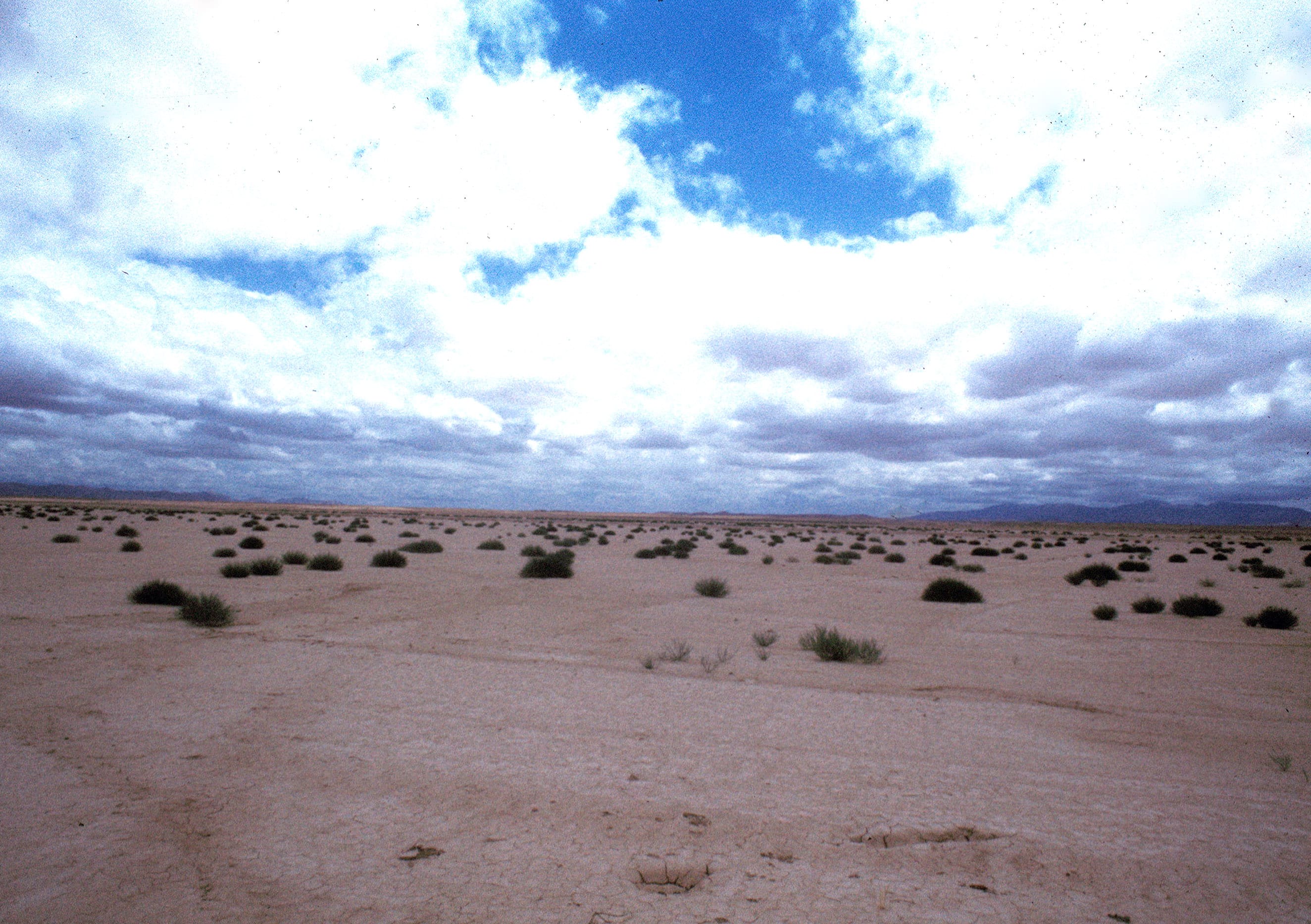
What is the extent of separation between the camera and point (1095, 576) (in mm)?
26609

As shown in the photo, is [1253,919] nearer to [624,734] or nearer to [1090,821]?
[1090,821]

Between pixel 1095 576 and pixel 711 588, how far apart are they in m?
15.9

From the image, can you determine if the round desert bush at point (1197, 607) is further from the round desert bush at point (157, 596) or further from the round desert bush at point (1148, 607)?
the round desert bush at point (157, 596)

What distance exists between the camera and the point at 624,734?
23.8 ft

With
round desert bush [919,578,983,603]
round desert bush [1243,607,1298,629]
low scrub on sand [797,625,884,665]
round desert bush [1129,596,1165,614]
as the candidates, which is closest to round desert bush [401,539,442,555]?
round desert bush [919,578,983,603]

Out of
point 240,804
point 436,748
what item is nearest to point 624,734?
point 436,748

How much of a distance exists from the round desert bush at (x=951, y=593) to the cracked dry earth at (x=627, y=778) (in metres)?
6.23

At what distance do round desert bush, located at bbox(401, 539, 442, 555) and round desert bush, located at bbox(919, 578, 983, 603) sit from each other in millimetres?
21562

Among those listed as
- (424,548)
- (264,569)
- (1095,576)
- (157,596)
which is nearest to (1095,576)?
(1095,576)

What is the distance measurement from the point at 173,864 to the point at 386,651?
678 cm

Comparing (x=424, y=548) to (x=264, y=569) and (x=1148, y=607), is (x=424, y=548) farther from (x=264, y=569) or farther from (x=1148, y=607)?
(x=1148, y=607)

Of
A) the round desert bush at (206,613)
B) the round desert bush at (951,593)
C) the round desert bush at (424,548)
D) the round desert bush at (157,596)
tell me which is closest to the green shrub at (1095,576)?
the round desert bush at (951,593)

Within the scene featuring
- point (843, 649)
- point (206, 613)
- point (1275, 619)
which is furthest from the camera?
point (1275, 619)

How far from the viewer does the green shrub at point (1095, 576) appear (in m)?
25.7
